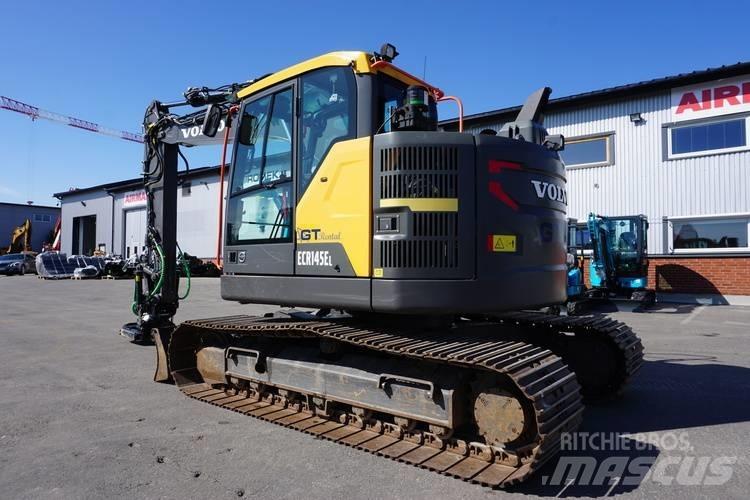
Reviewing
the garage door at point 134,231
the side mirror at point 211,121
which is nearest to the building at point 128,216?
the garage door at point 134,231

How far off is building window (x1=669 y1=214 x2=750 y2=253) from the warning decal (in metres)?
15.1

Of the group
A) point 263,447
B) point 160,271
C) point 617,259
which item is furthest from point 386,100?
point 617,259

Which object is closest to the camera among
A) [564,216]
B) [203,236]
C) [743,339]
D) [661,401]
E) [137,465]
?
[137,465]

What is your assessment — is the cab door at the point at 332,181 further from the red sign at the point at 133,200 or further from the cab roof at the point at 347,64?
the red sign at the point at 133,200

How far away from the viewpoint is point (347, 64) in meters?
4.43

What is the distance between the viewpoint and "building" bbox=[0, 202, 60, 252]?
193 feet

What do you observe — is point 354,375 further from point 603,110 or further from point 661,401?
point 603,110

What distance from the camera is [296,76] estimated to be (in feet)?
15.8

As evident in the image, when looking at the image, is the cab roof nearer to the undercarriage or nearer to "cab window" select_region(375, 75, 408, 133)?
"cab window" select_region(375, 75, 408, 133)

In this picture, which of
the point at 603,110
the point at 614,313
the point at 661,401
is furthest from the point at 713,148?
the point at 661,401

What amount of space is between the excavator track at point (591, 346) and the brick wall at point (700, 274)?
1281 centimetres

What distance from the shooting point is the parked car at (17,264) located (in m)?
37.2

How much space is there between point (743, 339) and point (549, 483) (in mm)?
8146

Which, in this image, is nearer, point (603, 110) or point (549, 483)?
point (549, 483)
